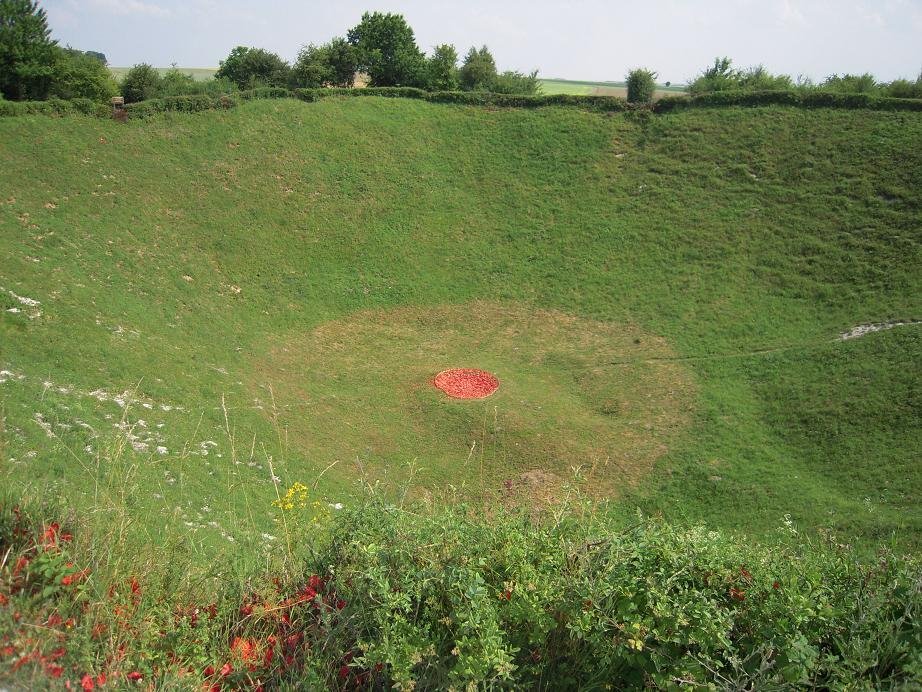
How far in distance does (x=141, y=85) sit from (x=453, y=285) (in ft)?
70.9

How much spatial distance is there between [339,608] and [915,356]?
70.8ft

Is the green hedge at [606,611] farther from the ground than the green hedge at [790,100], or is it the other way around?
the green hedge at [790,100]

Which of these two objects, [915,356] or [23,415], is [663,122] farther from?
[23,415]

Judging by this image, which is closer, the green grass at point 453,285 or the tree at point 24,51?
the green grass at point 453,285

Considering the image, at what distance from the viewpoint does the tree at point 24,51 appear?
31891 millimetres

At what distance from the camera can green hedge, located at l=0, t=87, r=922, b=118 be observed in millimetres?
30109

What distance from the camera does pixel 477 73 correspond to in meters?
43.4

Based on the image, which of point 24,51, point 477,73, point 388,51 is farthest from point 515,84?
point 24,51

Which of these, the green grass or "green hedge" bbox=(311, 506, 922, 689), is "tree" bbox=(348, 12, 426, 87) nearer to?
the green grass

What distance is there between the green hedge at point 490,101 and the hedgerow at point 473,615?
31.4m

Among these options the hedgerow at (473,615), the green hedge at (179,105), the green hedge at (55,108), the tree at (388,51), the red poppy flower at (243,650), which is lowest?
the red poppy flower at (243,650)

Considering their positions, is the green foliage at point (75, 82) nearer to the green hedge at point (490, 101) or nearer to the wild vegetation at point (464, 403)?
the green hedge at point (490, 101)

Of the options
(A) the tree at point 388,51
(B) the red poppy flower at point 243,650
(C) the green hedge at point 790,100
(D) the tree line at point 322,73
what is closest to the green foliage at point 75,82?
(D) the tree line at point 322,73

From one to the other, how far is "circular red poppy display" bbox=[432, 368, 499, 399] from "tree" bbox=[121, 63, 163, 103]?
25.2 metres
